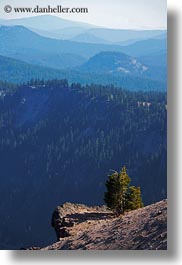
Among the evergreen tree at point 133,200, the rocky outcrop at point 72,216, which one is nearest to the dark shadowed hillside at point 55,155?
the rocky outcrop at point 72,216

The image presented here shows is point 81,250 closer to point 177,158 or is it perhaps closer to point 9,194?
point 177,158

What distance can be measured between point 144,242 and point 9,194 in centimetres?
4448

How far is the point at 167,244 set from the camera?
902 centimetres

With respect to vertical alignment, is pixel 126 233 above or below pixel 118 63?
below

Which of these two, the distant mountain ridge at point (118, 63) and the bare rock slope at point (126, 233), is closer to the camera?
the bare rock slope at point (126, 233)

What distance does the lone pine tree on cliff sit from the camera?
12.3 metres

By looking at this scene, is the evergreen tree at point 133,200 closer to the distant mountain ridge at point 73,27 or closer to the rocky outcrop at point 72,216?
the rocky outcrop at point 72,216

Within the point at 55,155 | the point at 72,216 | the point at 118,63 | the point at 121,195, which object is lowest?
the point at 55,155

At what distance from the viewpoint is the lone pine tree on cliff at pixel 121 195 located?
12344 mm

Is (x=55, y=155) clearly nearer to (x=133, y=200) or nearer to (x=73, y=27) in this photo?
(x=133, y=200)

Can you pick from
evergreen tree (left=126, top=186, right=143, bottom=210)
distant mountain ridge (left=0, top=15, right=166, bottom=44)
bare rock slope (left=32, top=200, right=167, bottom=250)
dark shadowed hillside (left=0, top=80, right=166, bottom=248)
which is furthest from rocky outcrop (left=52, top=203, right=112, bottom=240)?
dark shadowed hillside (left=0, top=80, right=166, bottom=248)

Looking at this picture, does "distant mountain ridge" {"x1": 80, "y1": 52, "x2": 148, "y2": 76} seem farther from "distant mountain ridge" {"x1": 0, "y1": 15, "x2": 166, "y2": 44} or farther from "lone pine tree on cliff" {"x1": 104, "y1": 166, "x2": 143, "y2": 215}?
"lone pine tree on cliff" {"x1": 104, "y1": 166, "x2": 143, "y2": 215}

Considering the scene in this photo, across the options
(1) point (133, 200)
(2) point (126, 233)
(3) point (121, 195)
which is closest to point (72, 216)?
(3) point (121, 195)

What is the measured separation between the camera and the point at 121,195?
1241 centimetres
